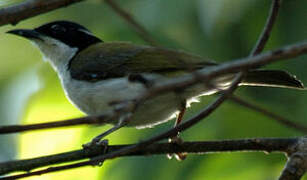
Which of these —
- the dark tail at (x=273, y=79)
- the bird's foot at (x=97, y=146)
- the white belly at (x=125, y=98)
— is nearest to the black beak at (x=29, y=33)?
→ the white belly at (x=125, y=98)

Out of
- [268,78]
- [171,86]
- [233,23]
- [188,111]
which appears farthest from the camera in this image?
[188,111]

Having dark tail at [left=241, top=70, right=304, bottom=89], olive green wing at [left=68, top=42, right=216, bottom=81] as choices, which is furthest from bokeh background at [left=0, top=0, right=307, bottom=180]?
dark tail at [left=241, top=70, right=304, bottom=89]

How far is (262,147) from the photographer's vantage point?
296 centimetres

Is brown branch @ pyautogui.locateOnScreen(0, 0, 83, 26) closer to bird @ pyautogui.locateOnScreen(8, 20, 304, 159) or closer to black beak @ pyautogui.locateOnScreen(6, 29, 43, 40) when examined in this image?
bird @ pyautogui.locateOnScreen(8, 20, 304, 159)

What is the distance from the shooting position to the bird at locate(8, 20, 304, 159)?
353 cm

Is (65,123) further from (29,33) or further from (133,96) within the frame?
(29,33)

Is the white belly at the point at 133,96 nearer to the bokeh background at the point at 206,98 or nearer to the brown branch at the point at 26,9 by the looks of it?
the bokeh background at the point at 206,98

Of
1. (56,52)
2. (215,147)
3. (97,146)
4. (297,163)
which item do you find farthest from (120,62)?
(297,163)

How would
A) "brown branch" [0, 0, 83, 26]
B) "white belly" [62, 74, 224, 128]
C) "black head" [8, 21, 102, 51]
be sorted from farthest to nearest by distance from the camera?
"black head" [8, 21, 102, 51] → "white belly" [62, 74, 224, 128] → "brown branch" [0, 0, 83, 26]

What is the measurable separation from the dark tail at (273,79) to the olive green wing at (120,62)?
271 mm

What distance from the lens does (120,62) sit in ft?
14.1

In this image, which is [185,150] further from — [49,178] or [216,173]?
[49,178]

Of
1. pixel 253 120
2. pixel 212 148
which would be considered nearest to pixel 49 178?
pixel 253 120

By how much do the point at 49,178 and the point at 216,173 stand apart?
4.09 feet
